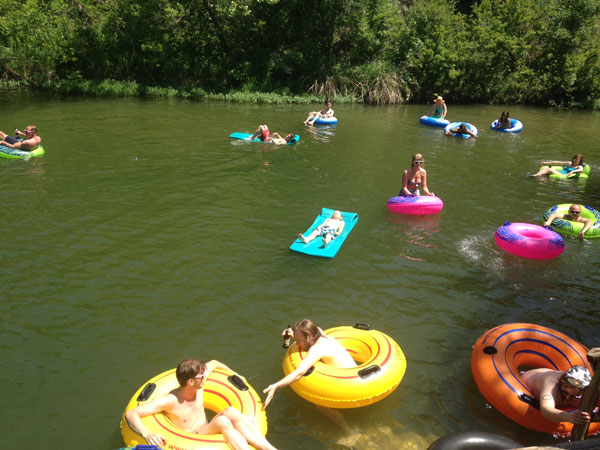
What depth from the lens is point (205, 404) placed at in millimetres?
4363

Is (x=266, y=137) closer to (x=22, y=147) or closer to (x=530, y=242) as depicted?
(x=22, y=147)

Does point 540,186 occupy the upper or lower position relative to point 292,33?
lower

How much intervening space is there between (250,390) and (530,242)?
5.72 meters

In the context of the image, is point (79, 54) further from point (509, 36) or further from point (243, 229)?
point (509, 36)

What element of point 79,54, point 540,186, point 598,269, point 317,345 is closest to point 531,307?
point 598,269

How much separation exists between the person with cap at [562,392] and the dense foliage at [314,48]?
82.5 ft

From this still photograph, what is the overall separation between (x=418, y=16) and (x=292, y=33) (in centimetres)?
845

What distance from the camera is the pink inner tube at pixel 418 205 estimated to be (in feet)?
31.0

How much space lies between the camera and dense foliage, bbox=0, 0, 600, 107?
90.4ft

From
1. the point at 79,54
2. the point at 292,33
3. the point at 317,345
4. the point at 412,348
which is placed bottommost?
the point at 412,348

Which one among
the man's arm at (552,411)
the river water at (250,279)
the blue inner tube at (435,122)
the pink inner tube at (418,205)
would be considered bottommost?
the river water at (250,279)

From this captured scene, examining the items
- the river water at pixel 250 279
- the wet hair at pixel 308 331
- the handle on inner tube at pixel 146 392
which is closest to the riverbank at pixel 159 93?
the river water at pixel 250 279

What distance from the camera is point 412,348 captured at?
18.5ft

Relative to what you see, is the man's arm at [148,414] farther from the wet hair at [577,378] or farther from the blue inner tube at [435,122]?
the blue inner tube at [435,122]
